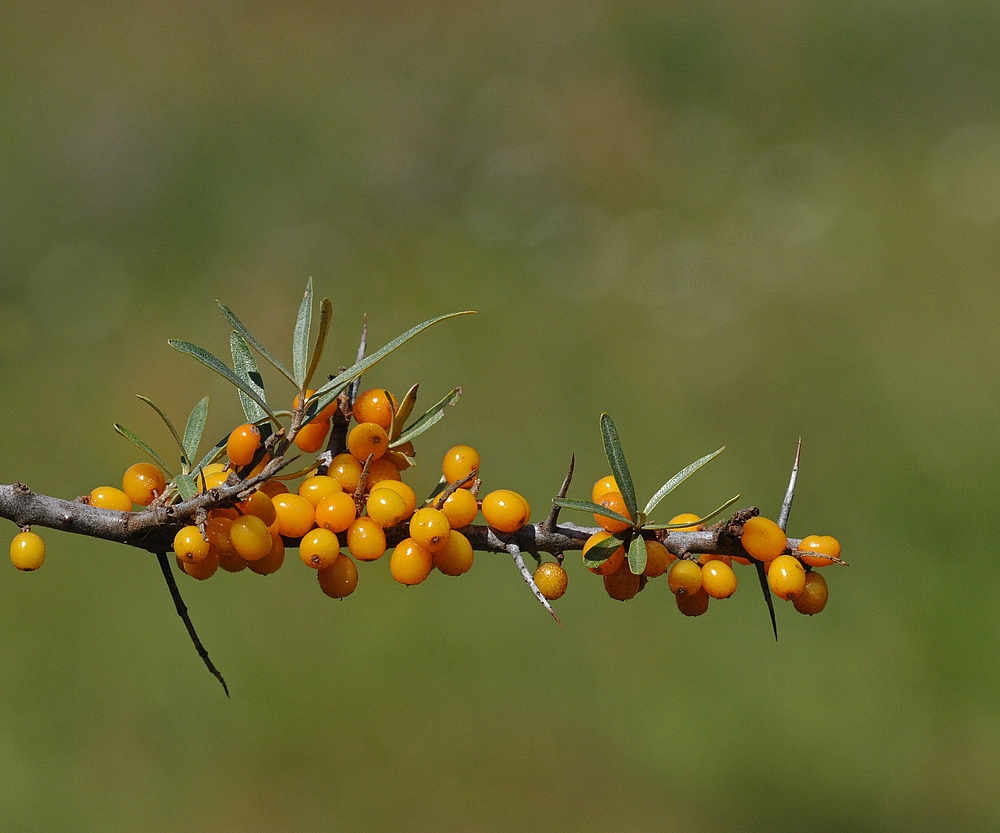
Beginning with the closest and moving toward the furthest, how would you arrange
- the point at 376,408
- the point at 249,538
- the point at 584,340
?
1. the point at 249,538
2. the point at 376,408
3. the point at 584,340

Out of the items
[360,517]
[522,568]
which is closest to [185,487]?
[360,517]

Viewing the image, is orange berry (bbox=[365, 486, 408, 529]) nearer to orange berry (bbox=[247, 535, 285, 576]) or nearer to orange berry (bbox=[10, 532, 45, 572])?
orange berry (bbox=[247, 535, 285, 576])

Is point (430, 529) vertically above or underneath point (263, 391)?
underneath

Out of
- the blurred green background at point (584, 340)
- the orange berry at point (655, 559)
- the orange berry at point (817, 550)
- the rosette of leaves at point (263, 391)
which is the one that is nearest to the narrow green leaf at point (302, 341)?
the rosette of leaves at point (263, 391)

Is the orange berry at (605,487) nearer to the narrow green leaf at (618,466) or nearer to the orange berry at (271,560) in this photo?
the narrow green leaf at (618,466)

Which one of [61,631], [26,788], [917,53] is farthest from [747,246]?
[26,788]

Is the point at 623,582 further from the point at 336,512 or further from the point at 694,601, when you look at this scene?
the point at 336,512
